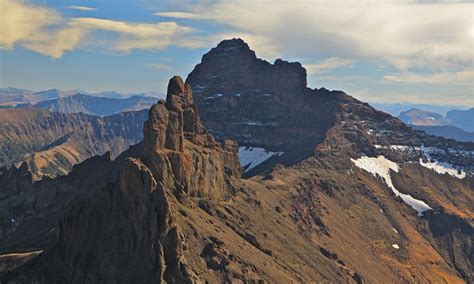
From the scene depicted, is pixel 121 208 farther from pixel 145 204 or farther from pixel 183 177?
pixel 183 177

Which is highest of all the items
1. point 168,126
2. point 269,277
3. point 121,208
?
point 168,126

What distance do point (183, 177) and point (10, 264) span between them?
5704 centimetres

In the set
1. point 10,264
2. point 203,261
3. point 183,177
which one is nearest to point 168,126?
point 183,177

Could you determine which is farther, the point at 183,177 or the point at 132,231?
the point at 183,177

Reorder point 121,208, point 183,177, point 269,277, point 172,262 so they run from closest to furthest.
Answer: point 172,262 < point 121,208 < point 269,277 < point 183,177

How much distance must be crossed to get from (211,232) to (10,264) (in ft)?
176

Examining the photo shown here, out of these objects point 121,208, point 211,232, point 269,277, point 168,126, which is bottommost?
point 269,277

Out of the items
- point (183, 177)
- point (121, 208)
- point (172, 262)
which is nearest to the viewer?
point (172, 262)

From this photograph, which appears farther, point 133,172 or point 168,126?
point 168,126

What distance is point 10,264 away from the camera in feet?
500

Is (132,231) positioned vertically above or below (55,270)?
above

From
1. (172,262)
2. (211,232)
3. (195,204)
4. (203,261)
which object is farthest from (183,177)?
(172,262)

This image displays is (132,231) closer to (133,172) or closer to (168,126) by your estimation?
(133,172)

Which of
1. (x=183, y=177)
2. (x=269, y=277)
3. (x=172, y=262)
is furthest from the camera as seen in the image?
(x=183, y=177)
